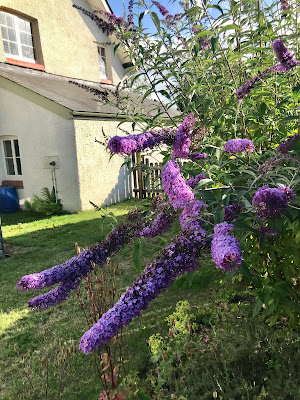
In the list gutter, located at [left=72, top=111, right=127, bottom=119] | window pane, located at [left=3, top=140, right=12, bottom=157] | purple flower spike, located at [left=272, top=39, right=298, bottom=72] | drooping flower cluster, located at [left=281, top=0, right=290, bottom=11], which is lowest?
window pane, located at [left=3, top=140, right=12, bottom=157]

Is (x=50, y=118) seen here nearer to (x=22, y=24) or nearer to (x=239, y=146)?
(x=22, y=24)

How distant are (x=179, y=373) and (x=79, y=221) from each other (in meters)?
5.60

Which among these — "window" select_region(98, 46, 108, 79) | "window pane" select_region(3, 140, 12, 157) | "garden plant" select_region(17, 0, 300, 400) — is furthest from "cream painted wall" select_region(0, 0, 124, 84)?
"garden plant" select_region(17, 0, 300, 400)

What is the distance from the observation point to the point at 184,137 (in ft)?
5.20

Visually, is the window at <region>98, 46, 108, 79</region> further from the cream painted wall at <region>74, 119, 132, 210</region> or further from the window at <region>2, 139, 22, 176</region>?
the window at <region>2, 139, 22, 176</region>

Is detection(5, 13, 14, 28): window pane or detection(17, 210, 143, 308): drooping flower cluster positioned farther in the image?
detection(5, 13, 14, 28): window pane

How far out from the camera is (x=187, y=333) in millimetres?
2314

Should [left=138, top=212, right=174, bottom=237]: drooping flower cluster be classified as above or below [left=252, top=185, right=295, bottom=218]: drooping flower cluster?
below

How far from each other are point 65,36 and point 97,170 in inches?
223

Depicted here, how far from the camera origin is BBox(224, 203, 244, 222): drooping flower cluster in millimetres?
1229

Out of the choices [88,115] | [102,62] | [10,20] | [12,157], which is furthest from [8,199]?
[102,62]

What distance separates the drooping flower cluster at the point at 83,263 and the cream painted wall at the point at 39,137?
6.87m

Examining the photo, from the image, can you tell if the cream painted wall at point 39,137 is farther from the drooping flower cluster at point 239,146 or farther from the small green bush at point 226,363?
the drooping flower cluster at point 239,146

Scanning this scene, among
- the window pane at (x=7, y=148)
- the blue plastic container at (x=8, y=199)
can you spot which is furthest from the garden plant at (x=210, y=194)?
the window pane at (x=7, y=148)
